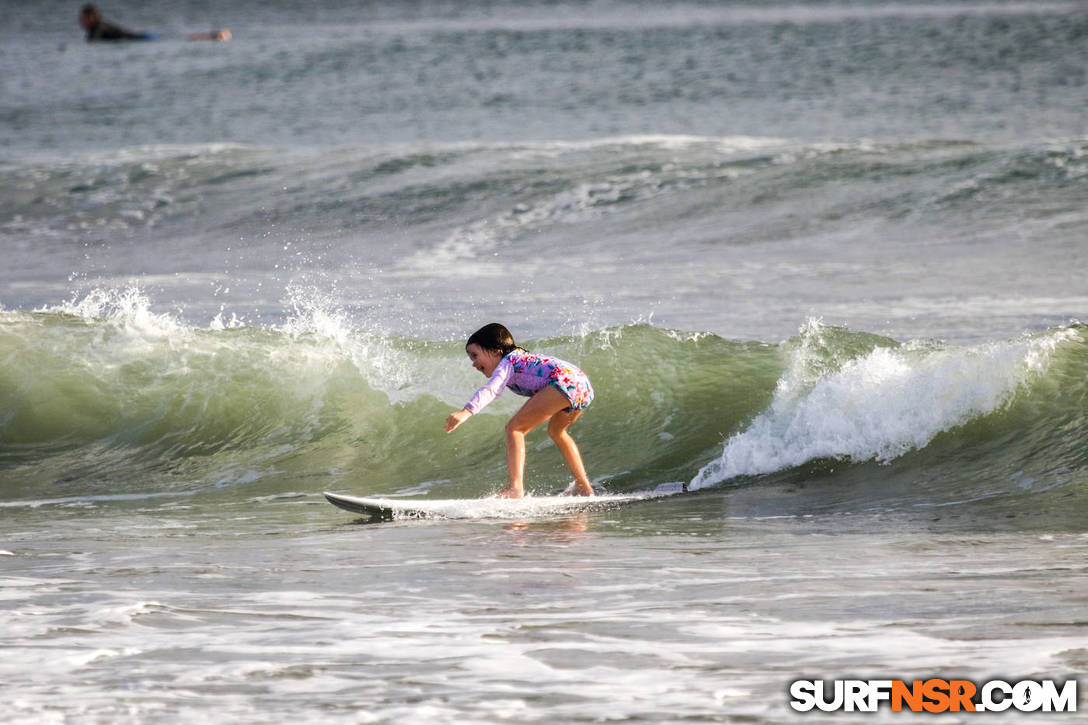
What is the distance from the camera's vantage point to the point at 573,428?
405 inches

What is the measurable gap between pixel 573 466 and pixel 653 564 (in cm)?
193

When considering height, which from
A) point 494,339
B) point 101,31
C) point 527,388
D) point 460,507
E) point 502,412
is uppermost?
point 101,31

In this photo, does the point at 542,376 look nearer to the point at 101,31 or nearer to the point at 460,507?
the point at 460,507

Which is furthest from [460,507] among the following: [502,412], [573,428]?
[573,428]

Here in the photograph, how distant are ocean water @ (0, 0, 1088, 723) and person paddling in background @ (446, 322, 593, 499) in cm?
47

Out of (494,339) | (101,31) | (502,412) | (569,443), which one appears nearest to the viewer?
(494,339)

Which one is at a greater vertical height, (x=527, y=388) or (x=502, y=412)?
(x=527, y=388)

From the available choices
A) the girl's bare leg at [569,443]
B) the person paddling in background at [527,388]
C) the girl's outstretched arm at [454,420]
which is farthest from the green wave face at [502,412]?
the girl's outstretched arm at [454,420]

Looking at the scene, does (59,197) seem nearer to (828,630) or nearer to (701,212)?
(701,212)

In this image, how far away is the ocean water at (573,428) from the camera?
14.7 ft

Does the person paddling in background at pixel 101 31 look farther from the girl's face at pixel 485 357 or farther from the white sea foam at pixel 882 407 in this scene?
the girl's face at pixel 485 357

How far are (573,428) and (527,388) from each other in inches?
96.0

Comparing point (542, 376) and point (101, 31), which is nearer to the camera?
point (542, 376)

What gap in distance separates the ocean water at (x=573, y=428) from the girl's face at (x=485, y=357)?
3.09 ft
